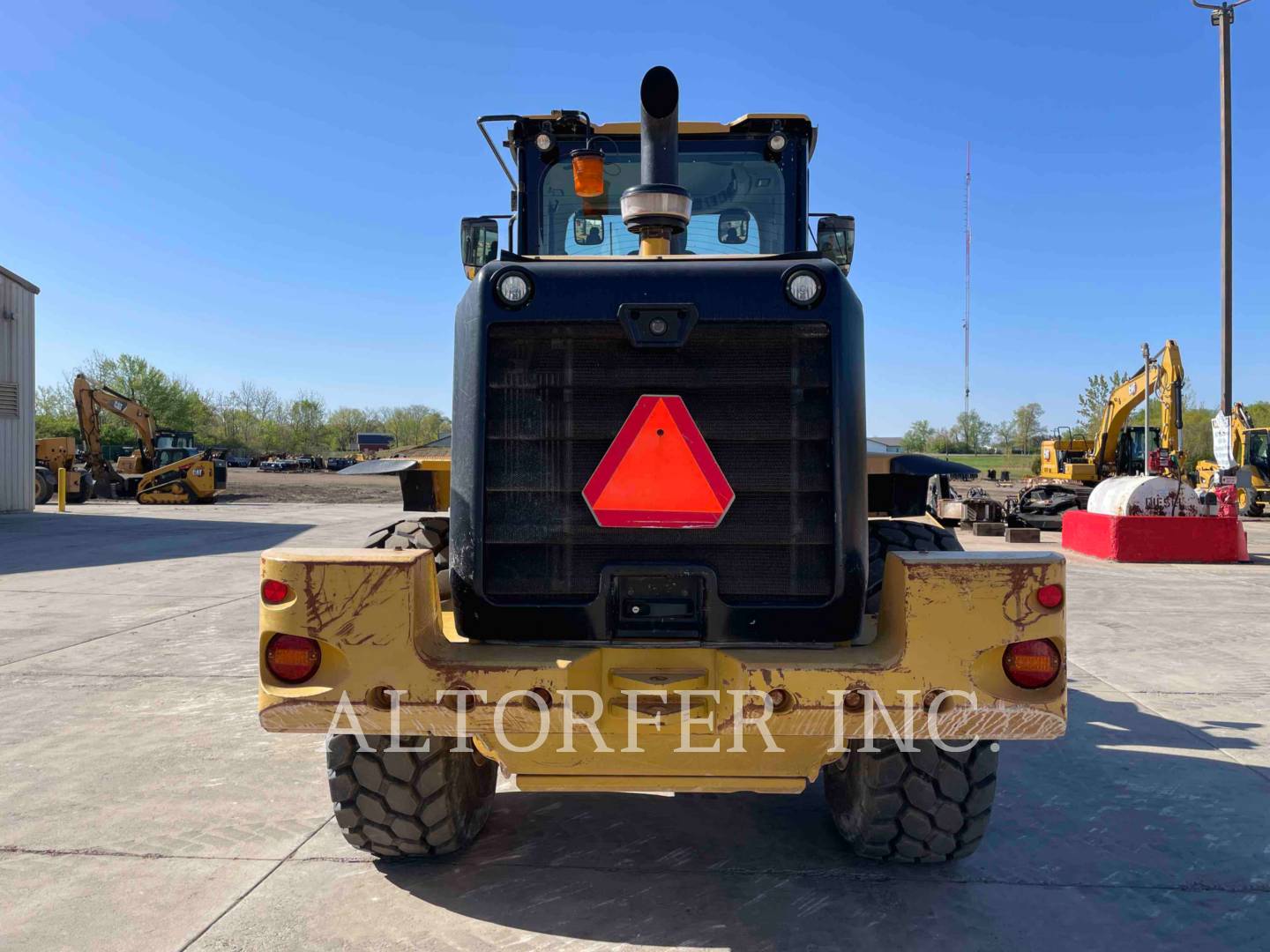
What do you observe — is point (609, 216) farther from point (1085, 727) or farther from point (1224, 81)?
point (1224, 81)

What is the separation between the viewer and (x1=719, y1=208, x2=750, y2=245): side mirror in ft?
15.1

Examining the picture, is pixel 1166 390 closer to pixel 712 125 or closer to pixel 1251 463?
pixel 1251 463

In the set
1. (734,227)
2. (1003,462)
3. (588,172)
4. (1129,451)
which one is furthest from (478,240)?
(1003,462)

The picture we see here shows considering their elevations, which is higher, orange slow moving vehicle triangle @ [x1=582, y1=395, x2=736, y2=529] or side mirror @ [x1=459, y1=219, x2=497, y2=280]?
side mirror @ [x1=459, y1=219, x2=497, y2=280]

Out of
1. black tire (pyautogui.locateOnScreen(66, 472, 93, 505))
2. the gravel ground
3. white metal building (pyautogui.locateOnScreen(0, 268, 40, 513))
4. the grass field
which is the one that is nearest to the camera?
white metal building (pyautogui.locateOnScreen(0, 268, 40, 513))

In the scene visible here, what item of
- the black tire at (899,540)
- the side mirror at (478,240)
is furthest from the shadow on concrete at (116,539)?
the black tire at (899,540)

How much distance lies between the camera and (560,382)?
119 inches

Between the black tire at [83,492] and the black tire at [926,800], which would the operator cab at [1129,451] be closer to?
the black tire at [926,800]

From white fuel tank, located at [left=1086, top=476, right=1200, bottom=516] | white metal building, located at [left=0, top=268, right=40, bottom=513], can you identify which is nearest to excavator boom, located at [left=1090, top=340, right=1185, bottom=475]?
white fuel tank, located at [left=1086, top=476, right=1200, bottom=516]

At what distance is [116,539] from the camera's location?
661 inches

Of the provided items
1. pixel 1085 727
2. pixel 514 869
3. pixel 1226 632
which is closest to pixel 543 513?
pixel 514 869

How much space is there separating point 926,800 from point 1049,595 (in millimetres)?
900

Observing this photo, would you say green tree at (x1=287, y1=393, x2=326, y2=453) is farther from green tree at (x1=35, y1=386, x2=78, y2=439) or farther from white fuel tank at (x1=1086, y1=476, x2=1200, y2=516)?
white fuel tank at (x1=1086, y1=476, x2=1200, y2=516)

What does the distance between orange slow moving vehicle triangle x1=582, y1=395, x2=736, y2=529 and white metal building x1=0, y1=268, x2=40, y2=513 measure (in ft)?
82.8
